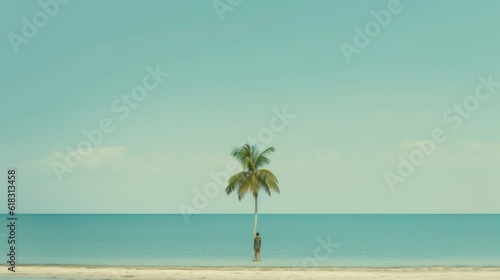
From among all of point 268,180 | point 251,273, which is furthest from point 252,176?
point 251,273

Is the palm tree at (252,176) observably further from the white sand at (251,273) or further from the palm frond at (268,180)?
the white sand at (251,273)

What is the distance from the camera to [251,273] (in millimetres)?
41312

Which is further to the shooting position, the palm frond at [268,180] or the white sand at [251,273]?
the palm frond at [268,180]

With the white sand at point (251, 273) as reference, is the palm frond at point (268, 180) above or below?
above

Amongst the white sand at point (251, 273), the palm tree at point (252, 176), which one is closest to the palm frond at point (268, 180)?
the palm tree at point (252, 176)

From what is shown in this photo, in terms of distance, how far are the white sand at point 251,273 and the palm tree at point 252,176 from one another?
301 inches

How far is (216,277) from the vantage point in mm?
39562

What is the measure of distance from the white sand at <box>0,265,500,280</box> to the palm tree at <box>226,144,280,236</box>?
764 cm

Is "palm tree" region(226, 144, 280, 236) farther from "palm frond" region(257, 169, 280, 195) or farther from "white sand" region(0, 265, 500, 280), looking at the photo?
"white sand" region(0, 265, 500, 280)

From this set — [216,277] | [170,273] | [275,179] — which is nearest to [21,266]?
[170,273]

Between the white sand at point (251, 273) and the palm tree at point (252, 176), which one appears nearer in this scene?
the white sand at point (251, 273)

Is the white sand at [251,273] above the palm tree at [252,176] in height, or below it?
below

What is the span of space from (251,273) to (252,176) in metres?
10.6

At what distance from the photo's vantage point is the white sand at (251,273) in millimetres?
39438
